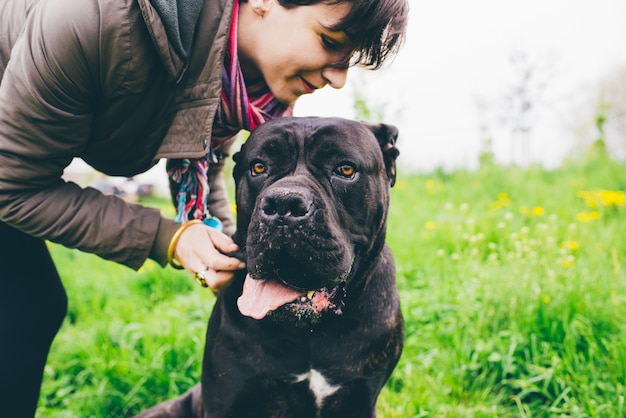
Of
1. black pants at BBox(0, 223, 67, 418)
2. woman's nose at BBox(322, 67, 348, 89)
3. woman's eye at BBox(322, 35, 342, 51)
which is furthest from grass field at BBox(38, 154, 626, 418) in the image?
woman's eye at BBox(322, 35, 342, 51)

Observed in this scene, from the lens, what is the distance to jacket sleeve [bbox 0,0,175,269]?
1.53 meters

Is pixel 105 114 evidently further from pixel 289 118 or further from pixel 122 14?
pixel 289 118

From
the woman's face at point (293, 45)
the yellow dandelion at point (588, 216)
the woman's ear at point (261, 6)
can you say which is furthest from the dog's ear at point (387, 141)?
the yellow dandelion at point (588, 216)

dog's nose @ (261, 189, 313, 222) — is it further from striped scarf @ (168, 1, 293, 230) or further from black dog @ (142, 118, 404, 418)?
striped scarf @ (168, 1, 293, 230)

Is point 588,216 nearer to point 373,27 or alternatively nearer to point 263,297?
point 373,27

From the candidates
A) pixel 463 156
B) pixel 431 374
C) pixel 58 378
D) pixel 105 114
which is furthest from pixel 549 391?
pixel 463 156

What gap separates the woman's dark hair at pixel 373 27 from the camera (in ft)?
5.81

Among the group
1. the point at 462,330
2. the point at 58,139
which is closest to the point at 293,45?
the point at 58,139

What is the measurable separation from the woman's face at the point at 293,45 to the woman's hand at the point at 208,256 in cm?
55

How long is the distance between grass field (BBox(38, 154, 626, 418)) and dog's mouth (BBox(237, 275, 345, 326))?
78 centimetres

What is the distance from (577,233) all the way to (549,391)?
1.56m

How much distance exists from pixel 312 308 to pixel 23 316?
95 cm

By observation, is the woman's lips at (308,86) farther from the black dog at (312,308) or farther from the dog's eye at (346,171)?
the dog's eye at (346,171)

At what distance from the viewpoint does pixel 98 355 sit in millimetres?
2889
